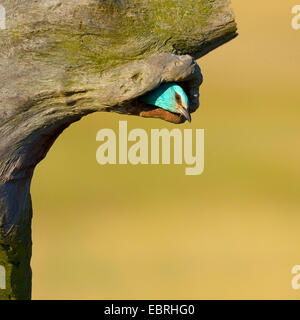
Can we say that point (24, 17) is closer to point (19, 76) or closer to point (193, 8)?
point (19, 76)

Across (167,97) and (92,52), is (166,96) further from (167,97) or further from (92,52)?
(92,52)

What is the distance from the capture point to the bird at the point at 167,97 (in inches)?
147

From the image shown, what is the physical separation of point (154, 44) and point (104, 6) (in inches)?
11.2

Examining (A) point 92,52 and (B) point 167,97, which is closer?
(A) point 92,52

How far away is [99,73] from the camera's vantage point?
3625mm

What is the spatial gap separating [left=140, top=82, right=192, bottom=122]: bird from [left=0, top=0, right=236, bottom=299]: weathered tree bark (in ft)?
0.18

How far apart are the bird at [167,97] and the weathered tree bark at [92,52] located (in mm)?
54

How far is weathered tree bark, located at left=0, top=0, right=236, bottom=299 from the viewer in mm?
3596

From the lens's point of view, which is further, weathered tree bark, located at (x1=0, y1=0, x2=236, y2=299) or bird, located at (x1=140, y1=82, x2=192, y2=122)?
bird, located at (x1=140, y1=82, x2=192, y2=122)

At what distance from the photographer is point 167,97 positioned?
12.3ft

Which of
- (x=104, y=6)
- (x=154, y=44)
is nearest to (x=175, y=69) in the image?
(x=154, y=44)

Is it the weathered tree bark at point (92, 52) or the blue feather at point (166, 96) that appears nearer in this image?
the weathered tree bark at point (92, 52)

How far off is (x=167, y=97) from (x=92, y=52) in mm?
394

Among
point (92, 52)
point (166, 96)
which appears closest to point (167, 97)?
point (166, 96)
